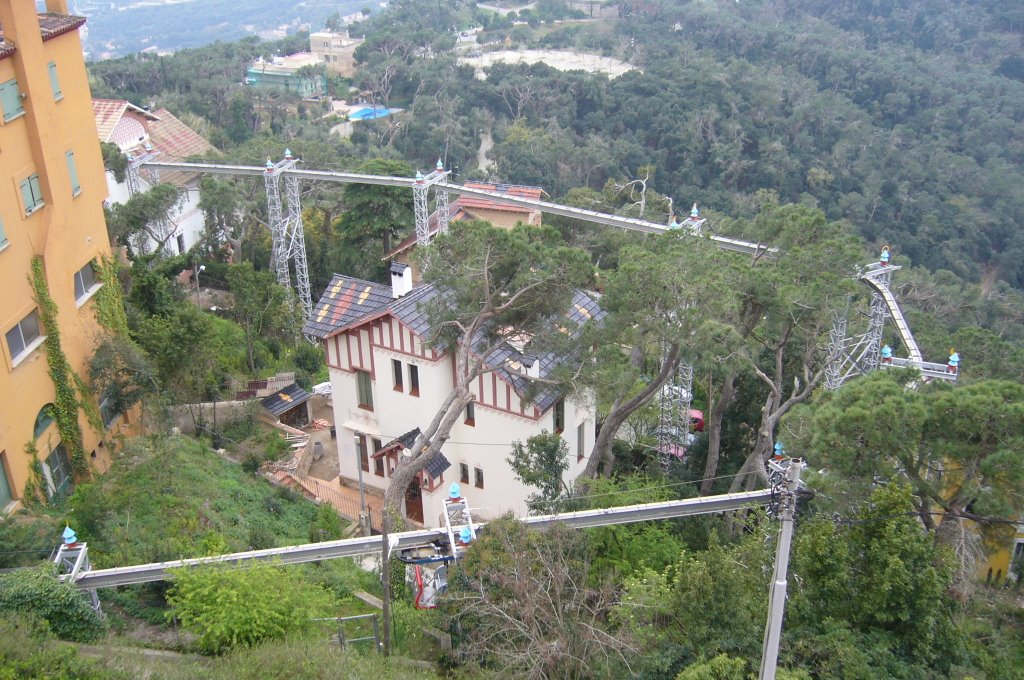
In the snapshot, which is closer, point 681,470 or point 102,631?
point 102,631

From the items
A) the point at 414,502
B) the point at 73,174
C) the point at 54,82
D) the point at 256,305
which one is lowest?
the point at 414,502

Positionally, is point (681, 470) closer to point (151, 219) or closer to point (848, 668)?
point (848, 668)

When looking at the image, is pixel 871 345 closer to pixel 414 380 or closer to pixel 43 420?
pixel 414 380

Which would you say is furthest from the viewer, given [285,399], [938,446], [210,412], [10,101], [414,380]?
[285,399]

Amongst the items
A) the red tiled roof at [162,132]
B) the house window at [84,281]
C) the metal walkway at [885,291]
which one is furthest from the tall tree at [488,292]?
the red tiled roof at [162,132]

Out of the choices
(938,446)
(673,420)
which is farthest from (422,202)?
(938,446)

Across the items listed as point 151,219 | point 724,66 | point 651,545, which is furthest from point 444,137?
point 651,545

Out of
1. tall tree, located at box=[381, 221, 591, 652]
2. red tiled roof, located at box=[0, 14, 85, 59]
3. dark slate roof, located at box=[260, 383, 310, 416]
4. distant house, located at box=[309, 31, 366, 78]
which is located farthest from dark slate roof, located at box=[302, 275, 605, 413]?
distant house, located at box=[309, 31, 366, 78]
